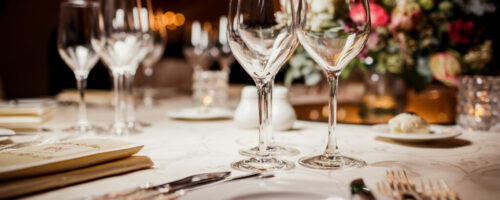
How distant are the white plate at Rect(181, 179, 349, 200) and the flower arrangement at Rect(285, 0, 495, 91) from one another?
0.99 m

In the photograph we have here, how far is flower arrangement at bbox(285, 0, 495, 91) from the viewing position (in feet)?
4.77

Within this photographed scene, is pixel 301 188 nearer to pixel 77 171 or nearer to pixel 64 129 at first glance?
pixel 77 171

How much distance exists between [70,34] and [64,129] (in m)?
0.28

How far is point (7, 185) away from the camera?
0.56 metres

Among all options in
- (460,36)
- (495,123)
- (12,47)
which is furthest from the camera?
(12,47)

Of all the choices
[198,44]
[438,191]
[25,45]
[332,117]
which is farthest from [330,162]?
[25,45]

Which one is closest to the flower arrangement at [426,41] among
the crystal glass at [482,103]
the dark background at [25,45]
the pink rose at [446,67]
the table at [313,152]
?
the pink rose at [446,67]

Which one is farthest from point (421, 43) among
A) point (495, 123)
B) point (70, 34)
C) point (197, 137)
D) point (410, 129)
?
point (70, 34)

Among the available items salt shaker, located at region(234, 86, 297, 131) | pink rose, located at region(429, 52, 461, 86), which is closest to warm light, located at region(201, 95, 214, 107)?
salt shaker, located at region(234, 86, 297, 131)

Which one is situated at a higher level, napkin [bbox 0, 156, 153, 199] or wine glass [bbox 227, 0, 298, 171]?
wine glass [bbox 227, 0, 298, 171]

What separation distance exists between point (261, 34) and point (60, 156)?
0.38m

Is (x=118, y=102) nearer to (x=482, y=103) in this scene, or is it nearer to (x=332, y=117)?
(x=332, y=117)

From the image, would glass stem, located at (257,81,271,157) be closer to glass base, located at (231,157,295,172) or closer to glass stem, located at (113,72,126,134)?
glass base, located at (231,157,295,172)

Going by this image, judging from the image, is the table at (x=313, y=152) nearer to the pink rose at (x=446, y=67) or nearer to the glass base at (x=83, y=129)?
the glass base at (x=83, y=129)
